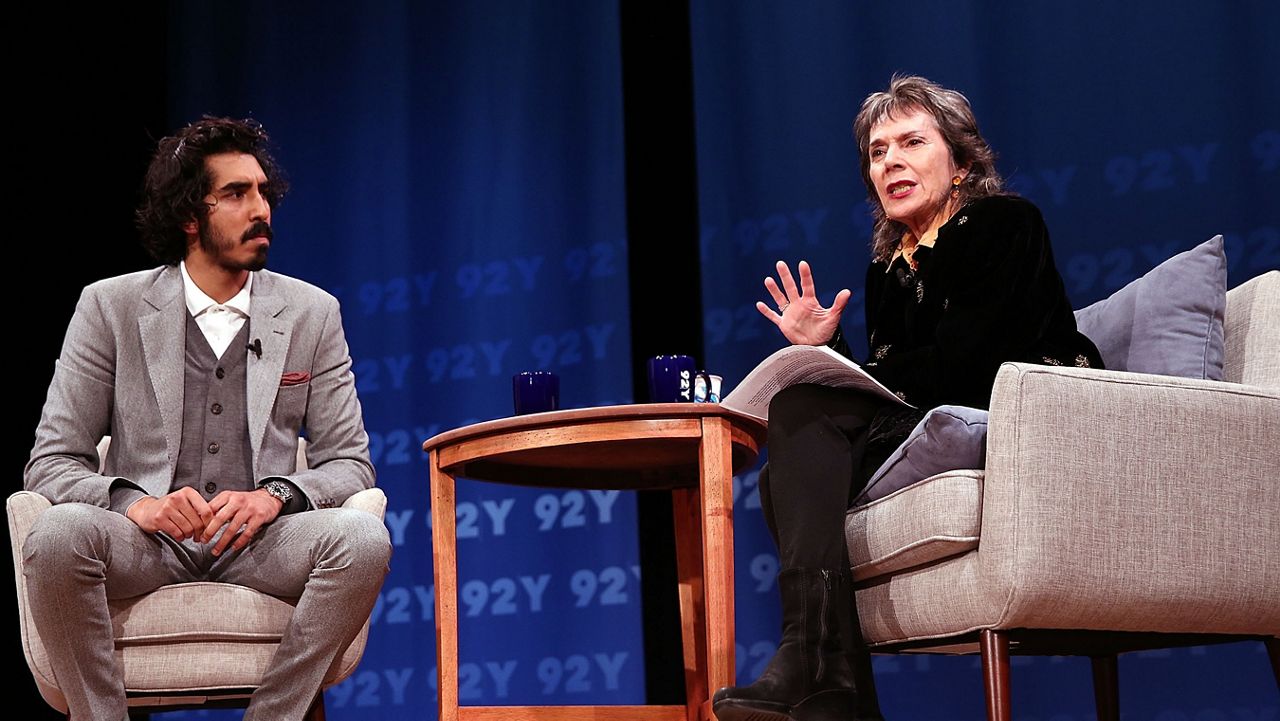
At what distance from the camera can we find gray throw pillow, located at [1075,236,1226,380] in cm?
230

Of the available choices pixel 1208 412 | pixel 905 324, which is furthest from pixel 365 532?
pixel 1208 412

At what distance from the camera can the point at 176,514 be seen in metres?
2.33

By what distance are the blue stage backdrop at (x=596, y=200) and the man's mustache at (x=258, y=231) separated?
1.15 metres

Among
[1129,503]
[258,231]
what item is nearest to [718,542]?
[1129,503]

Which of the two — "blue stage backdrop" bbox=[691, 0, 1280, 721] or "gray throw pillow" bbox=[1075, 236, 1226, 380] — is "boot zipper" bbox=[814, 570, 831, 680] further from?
"blue stage backdrop" bbox=[691, 0, 1280, 721]

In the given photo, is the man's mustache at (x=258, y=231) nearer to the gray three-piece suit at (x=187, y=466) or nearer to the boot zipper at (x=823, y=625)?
the gray three-piece suit at (x=187, y=466)

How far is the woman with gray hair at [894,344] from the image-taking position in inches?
78.6

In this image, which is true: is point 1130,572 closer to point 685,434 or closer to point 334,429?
point 685,434

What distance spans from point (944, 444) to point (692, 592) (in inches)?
39.0

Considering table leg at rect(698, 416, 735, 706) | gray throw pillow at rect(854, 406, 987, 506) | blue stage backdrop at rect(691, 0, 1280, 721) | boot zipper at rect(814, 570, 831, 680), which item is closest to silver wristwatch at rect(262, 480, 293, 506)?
table leg at rect(698, 416, 735, 706)

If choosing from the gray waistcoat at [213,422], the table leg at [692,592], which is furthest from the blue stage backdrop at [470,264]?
the gray waistcoat at [213,422]

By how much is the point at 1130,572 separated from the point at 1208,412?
0.95 ft

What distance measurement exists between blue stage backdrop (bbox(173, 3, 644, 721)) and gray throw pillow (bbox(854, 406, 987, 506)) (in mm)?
1603

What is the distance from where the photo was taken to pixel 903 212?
98.7 inches
